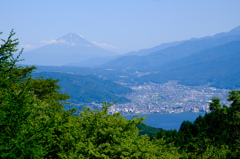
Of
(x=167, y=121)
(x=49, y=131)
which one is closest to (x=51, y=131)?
(x=49, y=131)

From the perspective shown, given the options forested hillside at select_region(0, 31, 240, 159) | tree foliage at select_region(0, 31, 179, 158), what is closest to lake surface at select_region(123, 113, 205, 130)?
forested hillside at select_region(0, 31, 240, 159)

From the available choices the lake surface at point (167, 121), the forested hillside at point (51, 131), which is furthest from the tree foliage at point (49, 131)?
the lake surface at point (167, 121)

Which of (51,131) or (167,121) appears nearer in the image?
(51,131)

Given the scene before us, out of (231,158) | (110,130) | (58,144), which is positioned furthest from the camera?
(231,158)

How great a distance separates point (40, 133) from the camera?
7.70 metres

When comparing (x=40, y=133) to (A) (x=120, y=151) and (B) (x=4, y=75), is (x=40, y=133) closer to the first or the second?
(B) (x=4, y=75)

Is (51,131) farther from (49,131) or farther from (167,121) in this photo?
(167,121)

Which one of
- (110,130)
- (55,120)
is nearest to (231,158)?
(110,130)

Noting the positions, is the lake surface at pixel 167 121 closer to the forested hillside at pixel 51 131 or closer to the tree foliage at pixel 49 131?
the forested hillside at pixel 51 131

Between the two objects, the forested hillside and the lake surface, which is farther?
the lake surface

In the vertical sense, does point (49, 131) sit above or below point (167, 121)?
above

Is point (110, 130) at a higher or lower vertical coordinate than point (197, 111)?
higher

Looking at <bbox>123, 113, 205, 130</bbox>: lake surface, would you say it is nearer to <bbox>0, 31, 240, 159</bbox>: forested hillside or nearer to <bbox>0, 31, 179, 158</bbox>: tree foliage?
<bbox>0, 31, 240, 159</bbox>: forested hillside

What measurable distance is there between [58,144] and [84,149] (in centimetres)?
104
